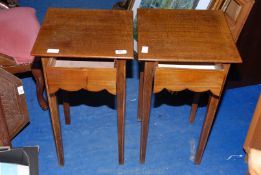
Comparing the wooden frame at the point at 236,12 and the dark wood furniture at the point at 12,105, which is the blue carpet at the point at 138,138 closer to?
the dark wood furniture at the point at 12,105

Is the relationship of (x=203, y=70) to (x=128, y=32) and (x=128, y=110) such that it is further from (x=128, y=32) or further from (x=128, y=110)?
(x=128, y=110)

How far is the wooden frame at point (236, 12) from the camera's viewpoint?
5.34 ft

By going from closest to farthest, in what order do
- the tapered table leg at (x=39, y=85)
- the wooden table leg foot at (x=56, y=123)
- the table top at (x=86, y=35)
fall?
the table top at (x=86, y=35), the wooden table leg foot at (x=56, y=123), the tapered table leg at (x=39, y=85)

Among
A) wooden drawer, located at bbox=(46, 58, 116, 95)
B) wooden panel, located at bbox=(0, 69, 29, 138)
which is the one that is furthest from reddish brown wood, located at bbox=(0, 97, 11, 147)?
wooden drawer, located at bbox=(46, 58, 116, 95)

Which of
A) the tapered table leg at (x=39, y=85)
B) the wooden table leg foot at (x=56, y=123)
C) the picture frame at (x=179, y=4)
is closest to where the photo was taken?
the wooden table leg foot at (x=56, y=123)

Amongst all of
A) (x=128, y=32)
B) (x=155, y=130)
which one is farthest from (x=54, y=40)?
(x=155, y=130)

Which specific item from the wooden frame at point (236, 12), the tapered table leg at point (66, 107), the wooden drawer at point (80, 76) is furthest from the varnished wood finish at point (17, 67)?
the wooden frame at point (236, 12)

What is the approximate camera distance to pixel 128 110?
2.18m

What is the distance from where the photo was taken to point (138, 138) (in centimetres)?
203

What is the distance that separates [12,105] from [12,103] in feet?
0.04

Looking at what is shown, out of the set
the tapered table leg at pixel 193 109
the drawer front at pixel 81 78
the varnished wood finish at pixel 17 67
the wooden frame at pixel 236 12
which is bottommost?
the tapered table leg at pixel 193 109

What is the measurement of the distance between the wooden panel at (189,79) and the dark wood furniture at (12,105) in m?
0.77

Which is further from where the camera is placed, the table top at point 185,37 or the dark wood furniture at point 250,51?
the dark wood furniture at point 250,51

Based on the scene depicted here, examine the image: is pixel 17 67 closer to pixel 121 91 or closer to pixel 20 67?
pixel 20 67
